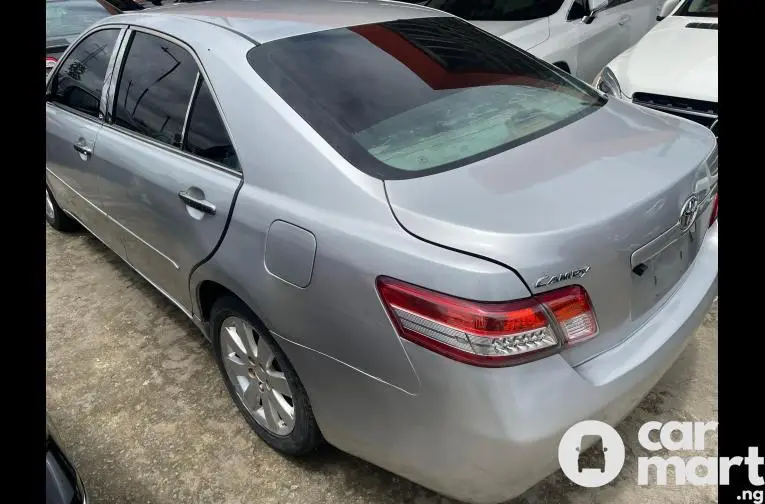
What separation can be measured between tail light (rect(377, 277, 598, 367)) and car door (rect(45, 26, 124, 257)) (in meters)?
2.09

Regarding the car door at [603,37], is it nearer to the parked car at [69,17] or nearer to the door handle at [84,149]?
the door handle at [84,149]

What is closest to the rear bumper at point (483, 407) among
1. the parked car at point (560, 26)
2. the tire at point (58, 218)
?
the tire at point (58, 218)

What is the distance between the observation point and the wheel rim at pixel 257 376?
222 centimetres

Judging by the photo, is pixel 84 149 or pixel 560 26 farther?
pixel 560 26

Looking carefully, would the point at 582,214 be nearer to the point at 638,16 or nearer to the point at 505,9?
the point at 505,9

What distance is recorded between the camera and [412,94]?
223cm

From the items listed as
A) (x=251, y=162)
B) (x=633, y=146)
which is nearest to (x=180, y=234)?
(x=251, y=162)

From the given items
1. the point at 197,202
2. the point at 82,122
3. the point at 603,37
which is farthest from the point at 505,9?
the point at 197,202

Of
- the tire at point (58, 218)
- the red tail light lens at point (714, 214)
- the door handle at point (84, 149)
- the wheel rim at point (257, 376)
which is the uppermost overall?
the door handle at point (84, 149)

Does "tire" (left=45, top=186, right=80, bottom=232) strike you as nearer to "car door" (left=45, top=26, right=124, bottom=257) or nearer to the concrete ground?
"car door" (left=45, top=26, right=124, bottom=257)

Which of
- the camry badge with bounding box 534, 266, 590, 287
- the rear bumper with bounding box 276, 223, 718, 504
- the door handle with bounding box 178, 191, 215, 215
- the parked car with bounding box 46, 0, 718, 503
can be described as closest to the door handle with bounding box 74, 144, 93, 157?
the parked car with bounding box 46, 0, 718, 503

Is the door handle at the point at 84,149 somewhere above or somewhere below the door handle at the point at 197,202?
above

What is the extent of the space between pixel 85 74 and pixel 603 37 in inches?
158

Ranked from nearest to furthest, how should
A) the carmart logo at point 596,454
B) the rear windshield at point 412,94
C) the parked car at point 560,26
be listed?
the carmart logo at point 596,454 → the rear windshield at point 412,94 → the parked car at point 560,26
